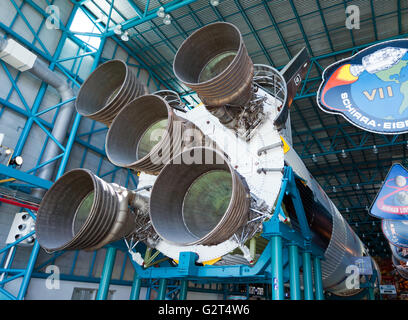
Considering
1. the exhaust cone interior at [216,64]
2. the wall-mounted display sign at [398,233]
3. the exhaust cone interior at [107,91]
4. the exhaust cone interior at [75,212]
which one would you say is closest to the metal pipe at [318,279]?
the wall-mounted display sign at [398,233]

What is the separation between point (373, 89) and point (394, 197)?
11.8 feet

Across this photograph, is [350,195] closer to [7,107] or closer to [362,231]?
[362,231]

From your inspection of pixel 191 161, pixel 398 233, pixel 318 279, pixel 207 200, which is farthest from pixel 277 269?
pixel 398 233

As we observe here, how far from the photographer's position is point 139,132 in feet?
18.9

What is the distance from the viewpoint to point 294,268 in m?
5.51

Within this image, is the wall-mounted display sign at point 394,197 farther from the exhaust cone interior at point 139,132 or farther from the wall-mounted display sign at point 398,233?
the exhaust cone interior at point 139,132

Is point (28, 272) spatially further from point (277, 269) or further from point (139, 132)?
point (277, 269)

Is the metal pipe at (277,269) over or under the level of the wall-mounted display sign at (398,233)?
under

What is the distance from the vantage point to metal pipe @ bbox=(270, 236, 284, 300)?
4.75m

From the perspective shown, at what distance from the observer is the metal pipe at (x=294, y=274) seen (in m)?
5.34

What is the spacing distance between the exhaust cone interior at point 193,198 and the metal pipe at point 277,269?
68cm

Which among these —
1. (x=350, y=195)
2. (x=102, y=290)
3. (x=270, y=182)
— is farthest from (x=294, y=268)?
(x=350, y=195)

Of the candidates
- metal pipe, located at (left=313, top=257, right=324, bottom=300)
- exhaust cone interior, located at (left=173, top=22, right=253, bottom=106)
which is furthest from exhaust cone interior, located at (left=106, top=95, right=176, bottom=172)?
metal pipe, located at (left=313, top=257, right=324, bottom=300)
